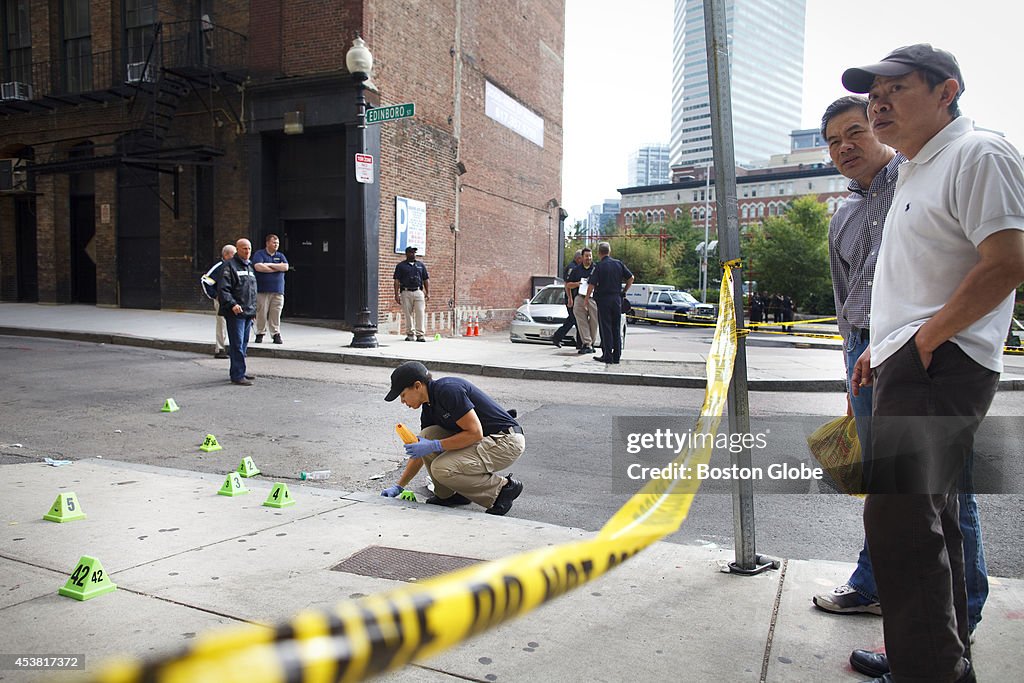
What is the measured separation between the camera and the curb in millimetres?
10695

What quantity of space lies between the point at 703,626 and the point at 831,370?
34.5 feet

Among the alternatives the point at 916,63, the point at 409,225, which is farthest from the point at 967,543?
the point at 409,225

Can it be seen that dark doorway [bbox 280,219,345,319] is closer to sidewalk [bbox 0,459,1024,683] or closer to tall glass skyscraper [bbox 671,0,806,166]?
tall glass skyscraper [bbox 671,0,806,166]

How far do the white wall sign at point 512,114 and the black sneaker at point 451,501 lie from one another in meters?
21.2

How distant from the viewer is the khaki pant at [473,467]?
4.65 metres

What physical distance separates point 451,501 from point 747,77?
76438mm

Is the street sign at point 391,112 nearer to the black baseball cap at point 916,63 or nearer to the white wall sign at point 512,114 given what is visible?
the white wall sign at point 512,114

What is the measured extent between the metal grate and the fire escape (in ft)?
56.9

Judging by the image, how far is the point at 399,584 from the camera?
331 centimetres

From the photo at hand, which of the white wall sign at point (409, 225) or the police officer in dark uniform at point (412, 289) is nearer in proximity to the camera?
the police officer in dark uniform at point (412, 289)

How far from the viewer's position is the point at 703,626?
2.95m

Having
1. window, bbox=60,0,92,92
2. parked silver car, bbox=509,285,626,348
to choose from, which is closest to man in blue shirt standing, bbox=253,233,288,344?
parked silver car, bbox=509,285,626,348

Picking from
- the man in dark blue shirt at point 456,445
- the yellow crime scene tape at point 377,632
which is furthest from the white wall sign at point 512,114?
the yellow crime scene tape at point 377,632

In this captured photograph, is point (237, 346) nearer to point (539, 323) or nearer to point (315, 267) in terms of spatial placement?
point (539, 323)
